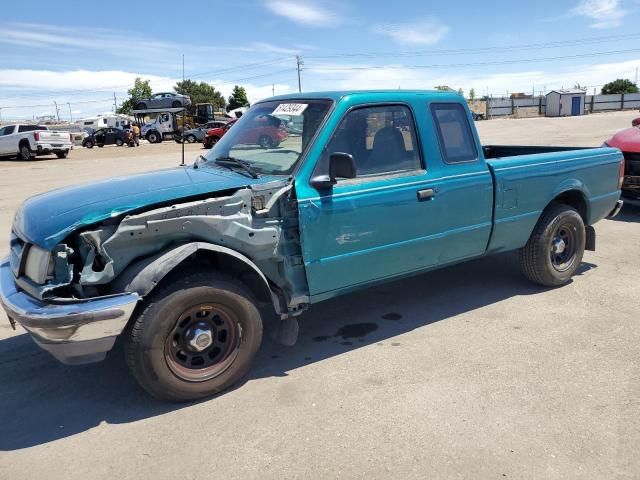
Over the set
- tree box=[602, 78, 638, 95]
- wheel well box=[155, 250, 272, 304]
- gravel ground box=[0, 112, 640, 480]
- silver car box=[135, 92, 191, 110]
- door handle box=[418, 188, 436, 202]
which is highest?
tree box=[602, 78, 638, 95]

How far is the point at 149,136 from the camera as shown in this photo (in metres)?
42.5

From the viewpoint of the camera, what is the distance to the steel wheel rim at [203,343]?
3283mm

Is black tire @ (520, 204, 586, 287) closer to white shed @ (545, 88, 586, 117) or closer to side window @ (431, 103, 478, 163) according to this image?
side window @ (431, 103, 478, 163)

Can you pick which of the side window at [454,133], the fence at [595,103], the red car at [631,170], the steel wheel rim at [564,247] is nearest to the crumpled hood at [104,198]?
the side window at [454,133]

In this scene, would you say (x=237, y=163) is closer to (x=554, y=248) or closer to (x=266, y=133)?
(x=266, y=133)

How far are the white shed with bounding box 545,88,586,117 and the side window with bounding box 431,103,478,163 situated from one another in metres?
58.6

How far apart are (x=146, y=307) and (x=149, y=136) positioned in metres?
42.4

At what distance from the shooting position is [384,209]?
3881 millimetres

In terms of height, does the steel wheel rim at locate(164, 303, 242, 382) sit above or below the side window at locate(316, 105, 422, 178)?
below

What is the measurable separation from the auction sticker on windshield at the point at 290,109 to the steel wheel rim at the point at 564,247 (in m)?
2.87

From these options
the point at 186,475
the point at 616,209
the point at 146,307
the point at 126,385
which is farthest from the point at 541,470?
the point at 616,209

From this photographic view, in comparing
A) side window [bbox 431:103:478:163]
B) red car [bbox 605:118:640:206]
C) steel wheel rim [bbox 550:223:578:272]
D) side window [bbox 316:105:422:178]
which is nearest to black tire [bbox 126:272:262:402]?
side window [bbox 316:105:422:178]

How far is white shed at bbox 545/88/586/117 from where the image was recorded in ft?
184

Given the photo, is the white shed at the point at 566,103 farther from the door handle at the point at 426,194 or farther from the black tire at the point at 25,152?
the door handle at the point at 426,194
